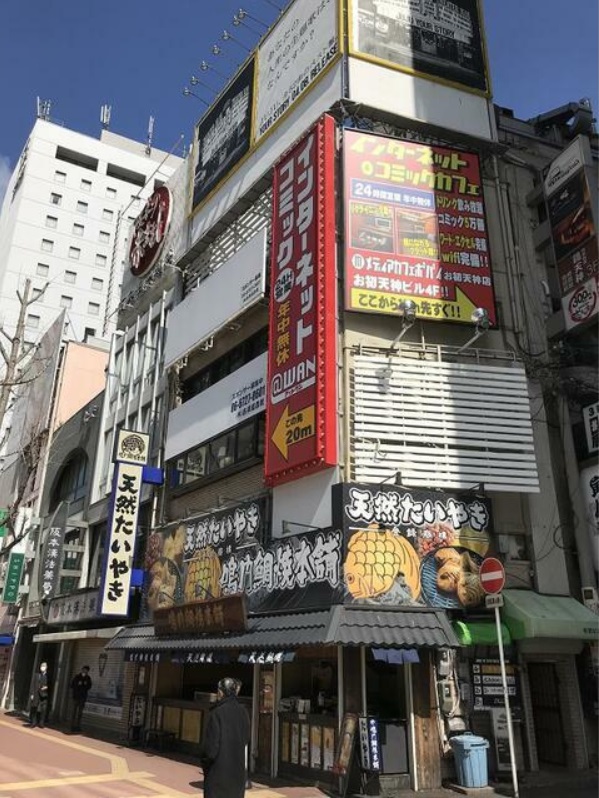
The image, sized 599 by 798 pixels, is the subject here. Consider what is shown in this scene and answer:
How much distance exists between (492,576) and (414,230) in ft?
26.8

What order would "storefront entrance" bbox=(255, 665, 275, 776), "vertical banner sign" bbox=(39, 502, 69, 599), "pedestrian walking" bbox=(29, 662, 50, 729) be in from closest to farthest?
"storefront entrance" bbox=(255, 665, 275, 776) < "pedestrian walking" bbox=(29, 662, 50, 729) < "vertical banner sign" bbox=(39, 502, 69, 599)

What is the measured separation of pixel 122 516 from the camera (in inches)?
765

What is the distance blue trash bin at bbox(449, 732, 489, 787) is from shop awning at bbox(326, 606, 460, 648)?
1.63 m

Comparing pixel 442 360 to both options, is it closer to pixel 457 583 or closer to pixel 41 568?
pixel 457 583

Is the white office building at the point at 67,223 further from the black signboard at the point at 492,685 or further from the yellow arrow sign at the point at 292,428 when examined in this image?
the black signboard at the point at 492,685

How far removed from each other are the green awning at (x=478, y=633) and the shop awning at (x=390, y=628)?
0.46m

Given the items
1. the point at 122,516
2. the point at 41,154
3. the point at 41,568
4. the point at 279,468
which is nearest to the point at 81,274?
the point at 41,154

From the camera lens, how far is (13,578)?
91.7ft

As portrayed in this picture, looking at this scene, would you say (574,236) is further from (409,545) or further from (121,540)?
(121,540)

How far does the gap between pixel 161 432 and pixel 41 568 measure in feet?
29.3

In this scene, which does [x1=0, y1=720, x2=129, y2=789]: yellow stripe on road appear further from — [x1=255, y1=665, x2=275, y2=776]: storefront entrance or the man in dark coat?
the man in dark coat

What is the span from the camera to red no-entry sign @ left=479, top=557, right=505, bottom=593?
37.9ft

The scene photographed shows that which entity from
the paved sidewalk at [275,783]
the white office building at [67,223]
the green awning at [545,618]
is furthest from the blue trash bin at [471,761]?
the white office building at [67,223]

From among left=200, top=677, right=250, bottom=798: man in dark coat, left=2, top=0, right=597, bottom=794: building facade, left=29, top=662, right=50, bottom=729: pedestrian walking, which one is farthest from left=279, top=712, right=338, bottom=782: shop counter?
left=29, top=662, right=50, bottom=729: pedestrian walking
